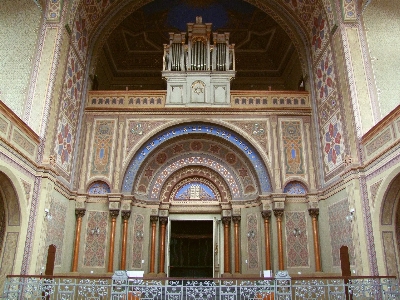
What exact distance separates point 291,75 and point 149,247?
9.30 m

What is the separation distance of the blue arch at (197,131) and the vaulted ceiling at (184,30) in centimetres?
389

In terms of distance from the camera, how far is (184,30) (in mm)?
17688

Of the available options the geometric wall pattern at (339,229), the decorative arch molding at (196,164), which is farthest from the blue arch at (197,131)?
the geometric wall pattern at (339,229)

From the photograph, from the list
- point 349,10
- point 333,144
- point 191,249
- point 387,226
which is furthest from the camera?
point 191,249

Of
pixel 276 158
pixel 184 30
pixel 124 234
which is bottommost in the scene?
pixel 124 234

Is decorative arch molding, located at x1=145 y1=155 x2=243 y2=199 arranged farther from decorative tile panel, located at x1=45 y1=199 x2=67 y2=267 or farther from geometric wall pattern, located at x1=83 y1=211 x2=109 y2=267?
decorative tile panel, located at x1=45 y1=199 x2=67 y2=267

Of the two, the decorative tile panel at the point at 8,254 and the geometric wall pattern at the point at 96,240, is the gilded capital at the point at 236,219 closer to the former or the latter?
the geometric wall pattern at the point at 96,240

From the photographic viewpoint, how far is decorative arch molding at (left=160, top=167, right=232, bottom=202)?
49.0ft

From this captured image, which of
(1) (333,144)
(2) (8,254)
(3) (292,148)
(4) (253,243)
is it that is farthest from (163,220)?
(1) (333,144)

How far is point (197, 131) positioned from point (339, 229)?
5825 mm

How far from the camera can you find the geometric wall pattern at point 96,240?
12.9 meters

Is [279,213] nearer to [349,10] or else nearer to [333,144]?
[333,144]

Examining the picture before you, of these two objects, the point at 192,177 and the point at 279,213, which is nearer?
the point at 279,213

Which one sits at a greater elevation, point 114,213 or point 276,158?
point 276,158
